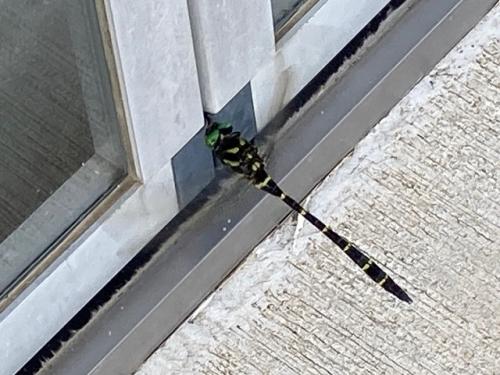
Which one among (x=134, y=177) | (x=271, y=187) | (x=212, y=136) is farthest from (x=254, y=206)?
(x=134, y=177)

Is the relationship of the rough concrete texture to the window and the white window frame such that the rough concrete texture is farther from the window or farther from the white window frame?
the window

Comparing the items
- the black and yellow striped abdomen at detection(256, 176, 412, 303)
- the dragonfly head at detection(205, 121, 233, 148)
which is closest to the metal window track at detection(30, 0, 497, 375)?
the black and yellow striped abdomen at detection(256, 176, 412, 303)

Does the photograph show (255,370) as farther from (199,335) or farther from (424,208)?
(424,208)

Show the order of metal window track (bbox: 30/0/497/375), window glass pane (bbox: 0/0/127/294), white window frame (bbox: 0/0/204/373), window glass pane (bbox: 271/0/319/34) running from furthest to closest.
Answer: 1. window glass pane (bbox: 271/0/319/34)
2. metal window track (bbox: 30/0/497/375)
3. white window frame (bbox: 0/0/204/373)
4. window glass pane (bbox: 0/0/127/294)

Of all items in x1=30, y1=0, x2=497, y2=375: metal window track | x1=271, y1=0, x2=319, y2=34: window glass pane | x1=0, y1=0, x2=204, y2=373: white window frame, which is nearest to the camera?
x1=0, y1=0, x2=204, y2=373: white window frame

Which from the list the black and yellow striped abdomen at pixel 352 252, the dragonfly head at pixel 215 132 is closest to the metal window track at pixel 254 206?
the black and yellow striped abdomen at pixel 352 252

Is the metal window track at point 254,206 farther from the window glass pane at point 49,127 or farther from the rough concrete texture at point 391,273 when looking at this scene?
the window glass pane at point 49,127

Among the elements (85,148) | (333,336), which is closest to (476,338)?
(333,336)

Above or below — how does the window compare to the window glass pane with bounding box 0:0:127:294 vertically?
above
